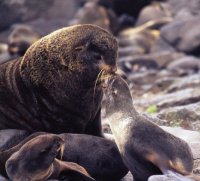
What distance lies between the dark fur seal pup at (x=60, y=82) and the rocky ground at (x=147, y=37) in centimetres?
255

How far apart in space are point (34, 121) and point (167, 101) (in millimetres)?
4940

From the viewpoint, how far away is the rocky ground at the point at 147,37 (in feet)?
39.9

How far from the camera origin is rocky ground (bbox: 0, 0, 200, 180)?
12.2 m

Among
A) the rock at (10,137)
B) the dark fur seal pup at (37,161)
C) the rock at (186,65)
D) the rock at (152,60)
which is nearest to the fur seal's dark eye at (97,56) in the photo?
the rock at (10,137)

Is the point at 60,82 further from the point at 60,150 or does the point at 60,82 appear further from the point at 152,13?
the point at 152,13

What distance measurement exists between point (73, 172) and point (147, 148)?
711mm

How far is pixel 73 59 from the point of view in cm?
607

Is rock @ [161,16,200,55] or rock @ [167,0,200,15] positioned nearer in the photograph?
rock @ [161,16,200,55]

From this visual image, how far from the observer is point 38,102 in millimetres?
6180

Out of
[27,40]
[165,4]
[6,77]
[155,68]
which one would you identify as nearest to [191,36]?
[155,68]

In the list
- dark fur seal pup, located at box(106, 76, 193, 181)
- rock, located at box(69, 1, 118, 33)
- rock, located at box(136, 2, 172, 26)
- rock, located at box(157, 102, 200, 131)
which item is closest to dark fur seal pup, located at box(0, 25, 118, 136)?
dark fur seal pup, located at box(106, 76, 193, 181)

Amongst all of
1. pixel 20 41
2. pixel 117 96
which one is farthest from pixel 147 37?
pixel 117 96

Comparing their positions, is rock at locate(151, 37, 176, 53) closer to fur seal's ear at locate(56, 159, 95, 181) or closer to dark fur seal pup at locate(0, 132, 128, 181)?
dark fur seal pup at locate(0, 132, 128, 181)

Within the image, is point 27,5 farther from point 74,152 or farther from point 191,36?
point 74,152
